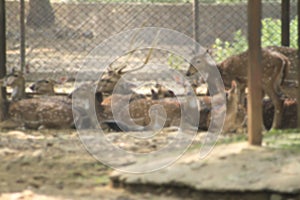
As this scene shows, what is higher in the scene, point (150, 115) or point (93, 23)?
point (93, 23)

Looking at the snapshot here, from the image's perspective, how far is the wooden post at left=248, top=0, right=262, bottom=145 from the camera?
7.54m

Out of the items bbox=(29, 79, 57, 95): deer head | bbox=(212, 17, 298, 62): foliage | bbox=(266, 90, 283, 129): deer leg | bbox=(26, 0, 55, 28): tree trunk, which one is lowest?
bbox=(266, 90, 283, 129): deer leg

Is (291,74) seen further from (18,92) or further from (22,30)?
(22,30)

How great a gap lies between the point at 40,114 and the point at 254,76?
3554mm

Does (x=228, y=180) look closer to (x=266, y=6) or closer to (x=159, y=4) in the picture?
(x=159, y=4)

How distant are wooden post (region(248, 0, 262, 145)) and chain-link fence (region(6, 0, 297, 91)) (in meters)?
6.19

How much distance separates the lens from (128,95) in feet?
34.9

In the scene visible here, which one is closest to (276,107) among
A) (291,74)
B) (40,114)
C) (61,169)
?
(291,74)

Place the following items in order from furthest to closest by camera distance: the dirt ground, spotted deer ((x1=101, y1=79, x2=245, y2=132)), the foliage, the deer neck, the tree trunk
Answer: the tree trunk < the foliage < the deer neck < spotted deer ((x1=101, y1=79, x2=245, y2=132)) < the dirt ground

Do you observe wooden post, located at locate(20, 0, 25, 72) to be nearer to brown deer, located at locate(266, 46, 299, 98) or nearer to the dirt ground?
the dirt ground

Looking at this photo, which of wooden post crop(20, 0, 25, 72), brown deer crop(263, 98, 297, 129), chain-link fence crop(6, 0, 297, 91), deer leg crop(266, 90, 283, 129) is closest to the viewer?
deer leg crop(266, 90, 283, 129)

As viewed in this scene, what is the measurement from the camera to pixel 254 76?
299 inches

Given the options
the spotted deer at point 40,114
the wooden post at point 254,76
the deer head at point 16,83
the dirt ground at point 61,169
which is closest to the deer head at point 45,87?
the deer head at point 16,83

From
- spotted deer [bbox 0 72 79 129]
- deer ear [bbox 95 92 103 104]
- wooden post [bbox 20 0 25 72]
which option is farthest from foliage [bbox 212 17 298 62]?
spotted deer [bbox 0 72 79 129]
